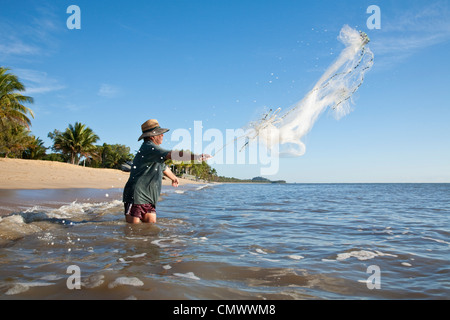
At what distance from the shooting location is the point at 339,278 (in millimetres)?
3400

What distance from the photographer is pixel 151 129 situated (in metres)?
5.81

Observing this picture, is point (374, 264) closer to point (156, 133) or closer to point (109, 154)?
point (156, 133)

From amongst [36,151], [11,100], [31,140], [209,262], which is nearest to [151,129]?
[209,262]

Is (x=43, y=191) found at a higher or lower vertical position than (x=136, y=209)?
lower

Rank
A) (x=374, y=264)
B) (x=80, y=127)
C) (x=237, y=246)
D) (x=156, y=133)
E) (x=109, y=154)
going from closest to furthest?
(x=374, y=264) → (x=237, y=246) → (x=156, y=133) → (x=80, y=127) → (x=109, y=154)

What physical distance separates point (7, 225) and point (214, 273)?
13.8ft

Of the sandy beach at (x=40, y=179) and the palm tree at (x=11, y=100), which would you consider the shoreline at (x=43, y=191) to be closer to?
the sandy beach at (x=40, y=179)

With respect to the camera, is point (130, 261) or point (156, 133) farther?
point (156, 133)

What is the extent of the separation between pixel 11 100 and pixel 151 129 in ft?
112

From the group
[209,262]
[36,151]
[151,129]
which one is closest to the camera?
[209,262]

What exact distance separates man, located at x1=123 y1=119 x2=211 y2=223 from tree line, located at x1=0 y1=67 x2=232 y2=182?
1795 millimetres

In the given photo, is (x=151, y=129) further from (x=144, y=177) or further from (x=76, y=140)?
(x=76, y=140)

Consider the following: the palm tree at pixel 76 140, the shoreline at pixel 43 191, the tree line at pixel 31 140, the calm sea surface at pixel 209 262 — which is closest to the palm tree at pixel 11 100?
the tree line at pixel 31 140

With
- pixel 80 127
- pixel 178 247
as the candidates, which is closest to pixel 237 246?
pixel 178 247
